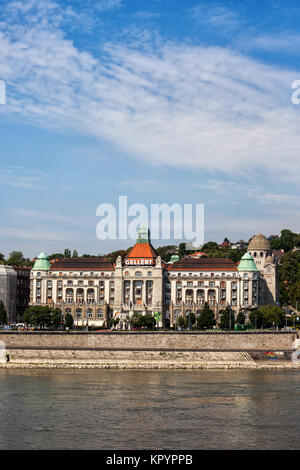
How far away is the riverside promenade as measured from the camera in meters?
92.8

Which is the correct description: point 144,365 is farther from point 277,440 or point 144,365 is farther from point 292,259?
point 292,259

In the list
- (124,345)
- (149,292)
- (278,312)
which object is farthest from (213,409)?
(149,292)

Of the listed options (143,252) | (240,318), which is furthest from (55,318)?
(240,318)

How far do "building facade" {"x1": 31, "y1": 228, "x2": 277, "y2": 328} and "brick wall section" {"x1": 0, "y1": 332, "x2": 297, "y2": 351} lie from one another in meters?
31.9

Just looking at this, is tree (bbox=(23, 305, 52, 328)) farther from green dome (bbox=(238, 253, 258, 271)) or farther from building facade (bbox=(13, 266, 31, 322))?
green dome (bbox=(238, 253, 258, 271))

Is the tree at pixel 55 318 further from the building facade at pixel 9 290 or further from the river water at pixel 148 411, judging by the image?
the river water at pixel 148 411

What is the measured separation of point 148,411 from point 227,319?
72452mm

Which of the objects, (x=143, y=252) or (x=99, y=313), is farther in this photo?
(x=143, y=252)

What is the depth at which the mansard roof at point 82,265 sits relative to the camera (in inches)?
5645

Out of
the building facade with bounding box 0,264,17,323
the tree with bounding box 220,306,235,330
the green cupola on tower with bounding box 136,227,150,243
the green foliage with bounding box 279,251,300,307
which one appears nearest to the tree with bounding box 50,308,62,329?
the building facade with bounding box 0,264,17,323

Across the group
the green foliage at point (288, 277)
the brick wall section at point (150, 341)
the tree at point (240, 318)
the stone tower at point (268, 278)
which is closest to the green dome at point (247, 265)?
the stone tower at point (268, 278)

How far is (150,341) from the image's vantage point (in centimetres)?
10388

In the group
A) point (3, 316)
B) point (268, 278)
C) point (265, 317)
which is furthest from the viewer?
point (268, 278)
